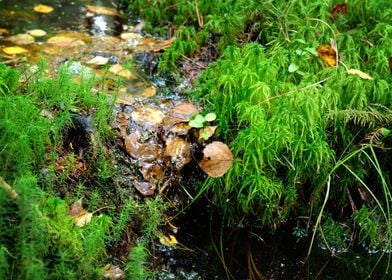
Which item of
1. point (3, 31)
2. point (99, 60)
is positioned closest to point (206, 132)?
point (99, 60)

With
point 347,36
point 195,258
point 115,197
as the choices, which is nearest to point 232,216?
point 195,258

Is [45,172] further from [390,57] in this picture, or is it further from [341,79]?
[390,57]

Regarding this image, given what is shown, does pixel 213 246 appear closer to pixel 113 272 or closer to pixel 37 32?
pixel 113 272

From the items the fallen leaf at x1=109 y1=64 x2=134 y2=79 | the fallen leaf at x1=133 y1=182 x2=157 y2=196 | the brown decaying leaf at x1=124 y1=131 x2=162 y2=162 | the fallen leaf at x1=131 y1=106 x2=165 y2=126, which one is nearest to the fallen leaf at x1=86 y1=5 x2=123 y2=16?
the fallen leaf at x1=109 y1=64 x2=134 y2=79


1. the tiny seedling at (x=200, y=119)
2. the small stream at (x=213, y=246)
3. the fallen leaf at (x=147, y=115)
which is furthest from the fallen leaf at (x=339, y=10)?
the fallen leaf at (x=147, y=115)

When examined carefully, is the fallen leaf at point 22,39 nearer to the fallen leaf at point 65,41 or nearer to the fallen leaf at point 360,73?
the fallen leaf at point 65,41
